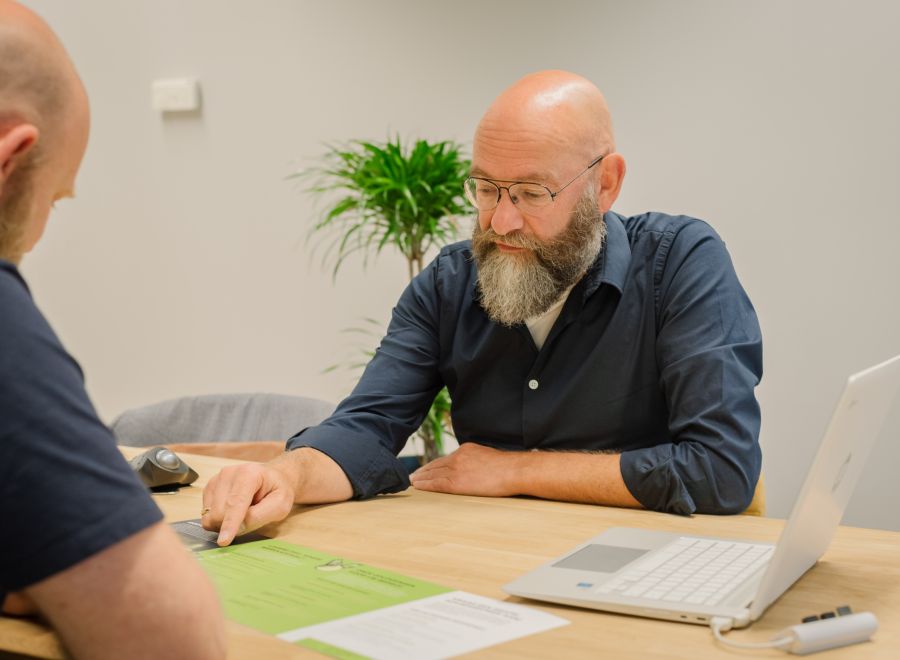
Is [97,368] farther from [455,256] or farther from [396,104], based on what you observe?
[455,256]

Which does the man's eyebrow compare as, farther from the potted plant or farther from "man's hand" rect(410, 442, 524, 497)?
the potted plant

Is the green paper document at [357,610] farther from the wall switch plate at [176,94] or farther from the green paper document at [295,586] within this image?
the wall switch plate at [176,94]

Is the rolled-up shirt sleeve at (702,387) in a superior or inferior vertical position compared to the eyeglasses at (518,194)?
inferior

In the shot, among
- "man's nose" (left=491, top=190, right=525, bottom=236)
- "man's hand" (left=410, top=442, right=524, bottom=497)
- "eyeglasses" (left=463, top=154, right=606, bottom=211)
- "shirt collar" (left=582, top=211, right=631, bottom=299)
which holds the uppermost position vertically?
"eyeglasses" (left=463, top=154, right=606, bottom=211)

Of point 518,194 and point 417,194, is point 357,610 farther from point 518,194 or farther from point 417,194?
point 417,194

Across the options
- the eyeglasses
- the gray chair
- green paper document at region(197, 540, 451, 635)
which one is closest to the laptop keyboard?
green paper document at region(197, 540, 451, 635)

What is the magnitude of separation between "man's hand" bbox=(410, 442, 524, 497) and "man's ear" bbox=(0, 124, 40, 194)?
1.10m

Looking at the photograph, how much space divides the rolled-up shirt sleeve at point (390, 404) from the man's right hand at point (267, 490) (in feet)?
0.17

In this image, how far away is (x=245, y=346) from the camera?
14.0 ft

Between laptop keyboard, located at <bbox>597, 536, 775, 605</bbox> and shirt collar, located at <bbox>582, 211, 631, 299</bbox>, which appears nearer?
laptop keyboard, located at <bbox>597, 536, 775, 605</bbox>

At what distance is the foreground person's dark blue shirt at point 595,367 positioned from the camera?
73.4 inches

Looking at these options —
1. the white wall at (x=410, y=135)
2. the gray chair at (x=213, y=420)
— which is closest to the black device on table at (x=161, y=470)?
the gray chair at (x=213, y=420)

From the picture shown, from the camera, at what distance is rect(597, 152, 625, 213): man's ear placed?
218 centimetres

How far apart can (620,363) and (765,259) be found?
139cm
